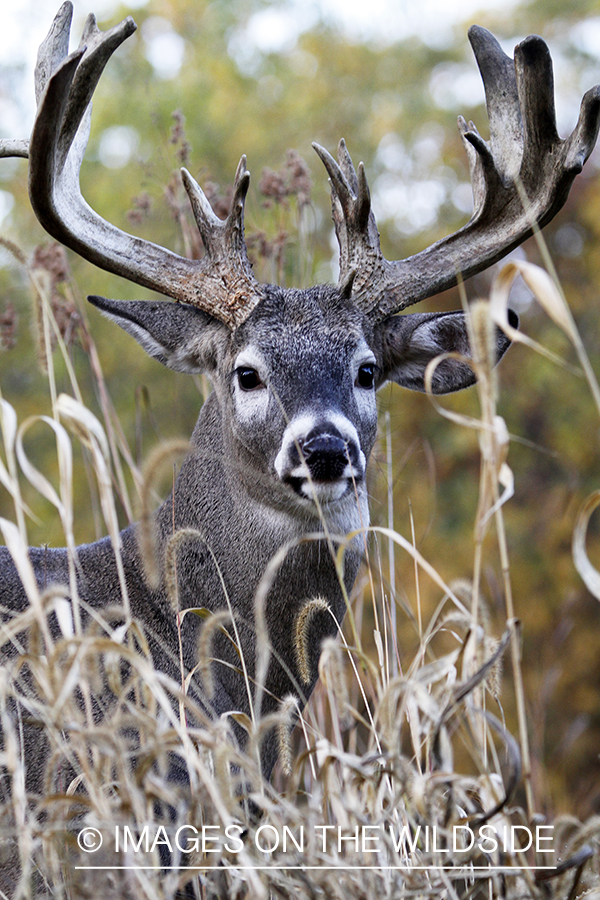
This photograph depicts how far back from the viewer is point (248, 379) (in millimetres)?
4430

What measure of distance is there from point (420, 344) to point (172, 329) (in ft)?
4.20

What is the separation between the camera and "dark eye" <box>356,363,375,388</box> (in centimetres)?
451

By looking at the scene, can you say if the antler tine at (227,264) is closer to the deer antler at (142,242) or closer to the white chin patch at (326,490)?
the deer antler at (142,242)

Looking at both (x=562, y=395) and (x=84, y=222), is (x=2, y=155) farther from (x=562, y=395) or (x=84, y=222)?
→ (x=562, y=395)

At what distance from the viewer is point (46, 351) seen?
3314 millimetres

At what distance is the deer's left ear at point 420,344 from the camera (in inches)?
194

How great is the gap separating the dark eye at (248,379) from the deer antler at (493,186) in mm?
662

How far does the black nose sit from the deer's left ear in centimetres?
122

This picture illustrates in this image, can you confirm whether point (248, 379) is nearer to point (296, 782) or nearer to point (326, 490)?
point (326, 490)

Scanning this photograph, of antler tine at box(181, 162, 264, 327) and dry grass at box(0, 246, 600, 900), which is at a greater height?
antler tine at box(181, 162, 264, 327)

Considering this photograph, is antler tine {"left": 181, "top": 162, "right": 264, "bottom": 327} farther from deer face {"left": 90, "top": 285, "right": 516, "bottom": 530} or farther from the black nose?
the black nose

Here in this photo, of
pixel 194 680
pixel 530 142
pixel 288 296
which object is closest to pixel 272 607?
pixel 194 680

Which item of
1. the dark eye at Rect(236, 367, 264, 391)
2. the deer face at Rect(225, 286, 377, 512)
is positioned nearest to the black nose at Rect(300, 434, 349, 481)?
the deer face at Rect(225, 286, 377, 512)

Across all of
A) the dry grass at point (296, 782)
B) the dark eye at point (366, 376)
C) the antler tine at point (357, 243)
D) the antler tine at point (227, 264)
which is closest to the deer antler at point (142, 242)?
the antler tine at point (227, 264)
